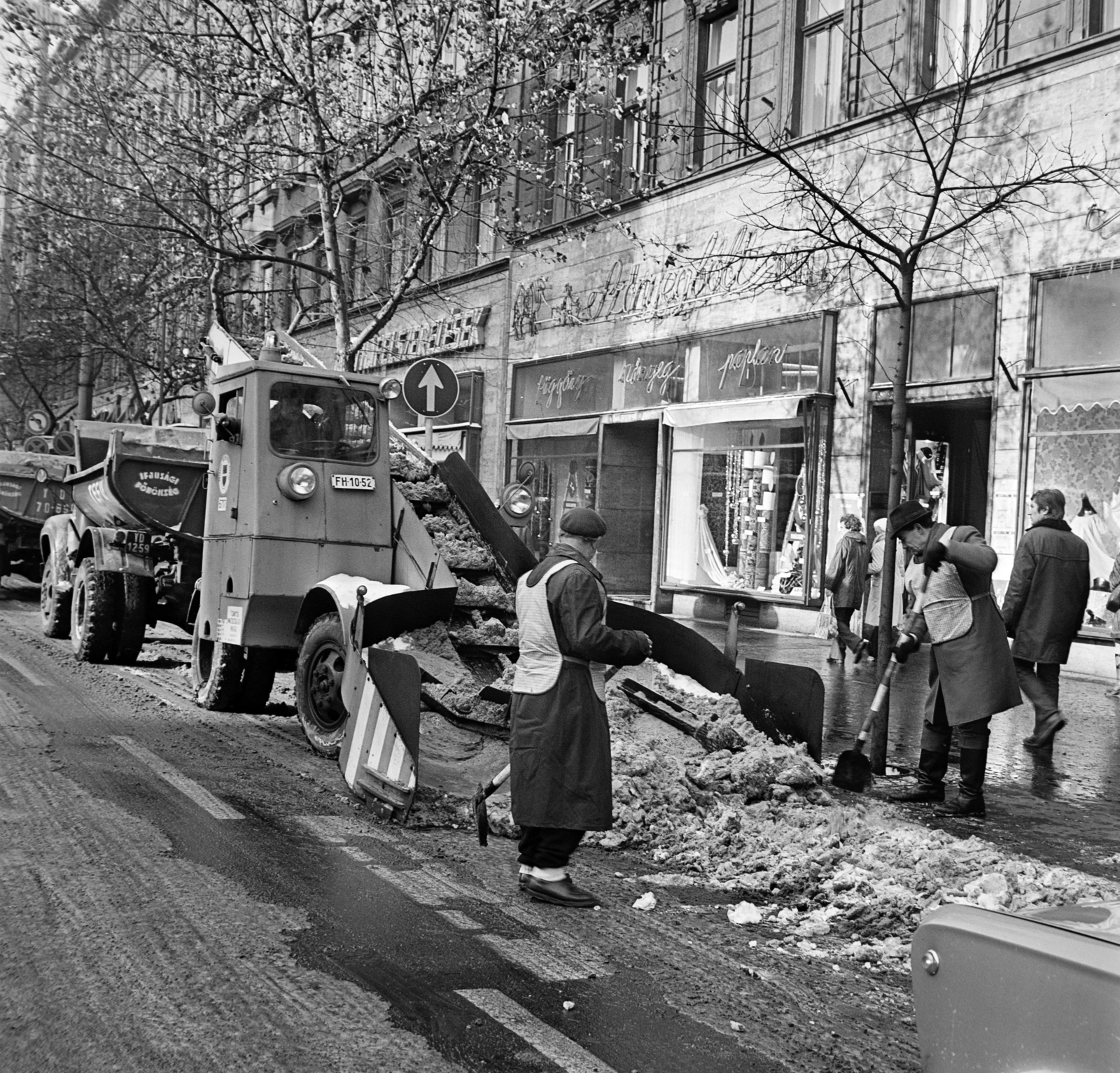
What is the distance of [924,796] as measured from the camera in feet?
24.8

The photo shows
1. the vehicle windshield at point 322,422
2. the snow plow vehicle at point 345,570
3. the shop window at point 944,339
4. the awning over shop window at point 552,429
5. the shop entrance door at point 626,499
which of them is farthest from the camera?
the awning over shop window at point 552,429

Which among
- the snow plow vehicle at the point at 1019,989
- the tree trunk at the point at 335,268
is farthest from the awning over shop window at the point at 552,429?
the snow plow vehicle at the point at 1019,989

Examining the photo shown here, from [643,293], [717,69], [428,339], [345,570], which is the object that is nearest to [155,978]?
[345,570]

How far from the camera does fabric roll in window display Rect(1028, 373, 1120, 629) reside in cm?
1374

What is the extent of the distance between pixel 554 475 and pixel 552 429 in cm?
84

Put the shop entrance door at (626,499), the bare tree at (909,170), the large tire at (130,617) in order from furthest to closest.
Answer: the shop entrance door at (626,499) → the bare tree at (909,170) → the large tire at (130,617)

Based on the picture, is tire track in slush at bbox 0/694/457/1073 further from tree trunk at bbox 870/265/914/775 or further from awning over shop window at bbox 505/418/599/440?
awning over shop window at bbox 505/418/599/440

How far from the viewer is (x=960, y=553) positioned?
23.2 feet

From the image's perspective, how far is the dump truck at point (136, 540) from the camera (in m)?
12.4

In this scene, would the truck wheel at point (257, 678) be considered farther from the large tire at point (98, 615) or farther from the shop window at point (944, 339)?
the shop window at point (944, 339)

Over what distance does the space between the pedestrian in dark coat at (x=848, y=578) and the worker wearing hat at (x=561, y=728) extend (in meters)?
9.84

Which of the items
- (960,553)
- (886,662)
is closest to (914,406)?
(886,662)

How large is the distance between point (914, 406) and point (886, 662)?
8546 mm

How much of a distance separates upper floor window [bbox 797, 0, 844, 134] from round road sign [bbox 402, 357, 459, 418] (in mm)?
7193
